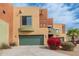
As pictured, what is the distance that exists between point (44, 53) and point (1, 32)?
1.79 m

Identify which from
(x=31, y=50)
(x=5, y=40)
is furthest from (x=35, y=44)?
(x=5, y=40)

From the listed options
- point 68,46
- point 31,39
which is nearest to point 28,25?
point 31,39

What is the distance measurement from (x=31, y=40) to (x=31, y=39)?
0.27 ft

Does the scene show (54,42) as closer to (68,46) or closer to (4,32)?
(68,46)

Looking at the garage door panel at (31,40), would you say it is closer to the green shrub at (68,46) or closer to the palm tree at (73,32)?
the green shrub at (68,46)

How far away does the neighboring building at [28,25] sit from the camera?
1352 cm

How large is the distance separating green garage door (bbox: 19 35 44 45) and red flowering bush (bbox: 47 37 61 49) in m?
0.30

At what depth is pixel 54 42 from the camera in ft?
45.0

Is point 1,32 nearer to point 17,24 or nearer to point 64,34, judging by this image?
point 17,24

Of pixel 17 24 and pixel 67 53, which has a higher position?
pixel 17 24

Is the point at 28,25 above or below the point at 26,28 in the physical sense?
above

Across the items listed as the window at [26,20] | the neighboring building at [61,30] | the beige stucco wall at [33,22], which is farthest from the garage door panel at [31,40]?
the neighboring building at [61,30]

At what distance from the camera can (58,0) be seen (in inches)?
535

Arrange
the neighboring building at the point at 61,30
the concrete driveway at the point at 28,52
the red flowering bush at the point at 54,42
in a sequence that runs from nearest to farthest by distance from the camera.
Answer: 1. the concrete driveway at the point at 28,52
2. the neighboring building at the point at 61,30
3. the red flowering bush at the point at 54,42
